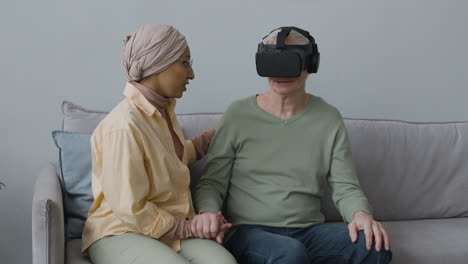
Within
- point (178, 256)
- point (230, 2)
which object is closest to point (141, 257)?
point (178, 256)

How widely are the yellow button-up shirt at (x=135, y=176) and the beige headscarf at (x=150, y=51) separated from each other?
0.07m

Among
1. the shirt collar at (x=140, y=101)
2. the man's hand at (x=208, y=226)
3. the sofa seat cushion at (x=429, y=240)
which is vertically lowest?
the sofa seat cushion at (x=429, y=240)

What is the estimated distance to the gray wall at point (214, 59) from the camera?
279 cm

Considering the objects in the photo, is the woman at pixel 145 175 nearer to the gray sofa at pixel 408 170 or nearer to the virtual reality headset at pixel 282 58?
the virtual reality headset at pixel 282 58

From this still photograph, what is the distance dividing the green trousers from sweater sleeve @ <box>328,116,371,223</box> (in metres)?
0.46

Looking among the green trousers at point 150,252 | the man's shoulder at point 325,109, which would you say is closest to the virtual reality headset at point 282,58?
the man's shoulder at point 325,109

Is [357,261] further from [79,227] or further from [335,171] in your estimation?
[79,227]

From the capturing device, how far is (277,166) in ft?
7.91

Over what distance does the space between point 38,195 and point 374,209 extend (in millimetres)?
1279

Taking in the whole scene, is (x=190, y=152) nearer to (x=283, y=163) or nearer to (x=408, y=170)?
(x=283, y=163)

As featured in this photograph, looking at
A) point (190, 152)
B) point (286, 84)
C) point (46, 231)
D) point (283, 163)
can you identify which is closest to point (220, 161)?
point (190, 152)

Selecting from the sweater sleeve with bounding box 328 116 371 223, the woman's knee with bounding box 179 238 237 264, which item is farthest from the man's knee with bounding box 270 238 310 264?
the sweater sleeve with bounding box 328 116 371 223

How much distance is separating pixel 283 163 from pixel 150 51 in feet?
1.95

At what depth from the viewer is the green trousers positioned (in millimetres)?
1999
